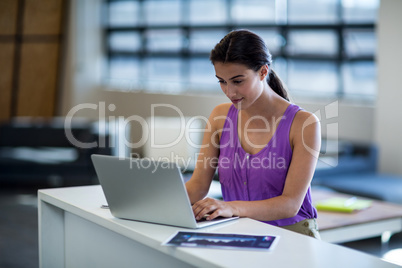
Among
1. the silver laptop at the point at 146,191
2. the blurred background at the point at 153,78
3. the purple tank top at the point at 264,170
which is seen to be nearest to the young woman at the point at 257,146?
the purple tank top at the point at 264,170

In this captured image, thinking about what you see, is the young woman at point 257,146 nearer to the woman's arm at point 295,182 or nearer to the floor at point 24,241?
the woman's arm at point 295,182

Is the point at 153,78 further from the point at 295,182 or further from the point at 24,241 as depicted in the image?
the point at 295,182

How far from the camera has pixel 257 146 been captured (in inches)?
88.4

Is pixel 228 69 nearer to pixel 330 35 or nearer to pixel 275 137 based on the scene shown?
pixel 275 137

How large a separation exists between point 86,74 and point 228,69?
7.02 m

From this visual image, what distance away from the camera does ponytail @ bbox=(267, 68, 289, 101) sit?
234cm

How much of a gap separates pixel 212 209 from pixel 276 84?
758 mm

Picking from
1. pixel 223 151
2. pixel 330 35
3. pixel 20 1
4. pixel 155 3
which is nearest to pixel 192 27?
pixel 155 3

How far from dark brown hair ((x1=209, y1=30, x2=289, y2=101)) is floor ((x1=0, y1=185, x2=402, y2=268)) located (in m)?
2.04

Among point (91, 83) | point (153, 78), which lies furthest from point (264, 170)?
point (91, 83)

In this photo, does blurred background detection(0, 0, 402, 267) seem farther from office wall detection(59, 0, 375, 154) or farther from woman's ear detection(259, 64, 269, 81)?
woman's ear detection(259, 64, 269, 81)

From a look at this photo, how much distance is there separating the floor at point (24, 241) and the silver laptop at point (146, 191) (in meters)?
2.08

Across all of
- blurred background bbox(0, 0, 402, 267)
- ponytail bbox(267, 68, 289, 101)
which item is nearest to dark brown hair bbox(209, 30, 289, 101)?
ponytail bbox(267, 68, 289, 101)

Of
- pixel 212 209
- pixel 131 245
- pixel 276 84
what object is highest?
pixel 276 84
